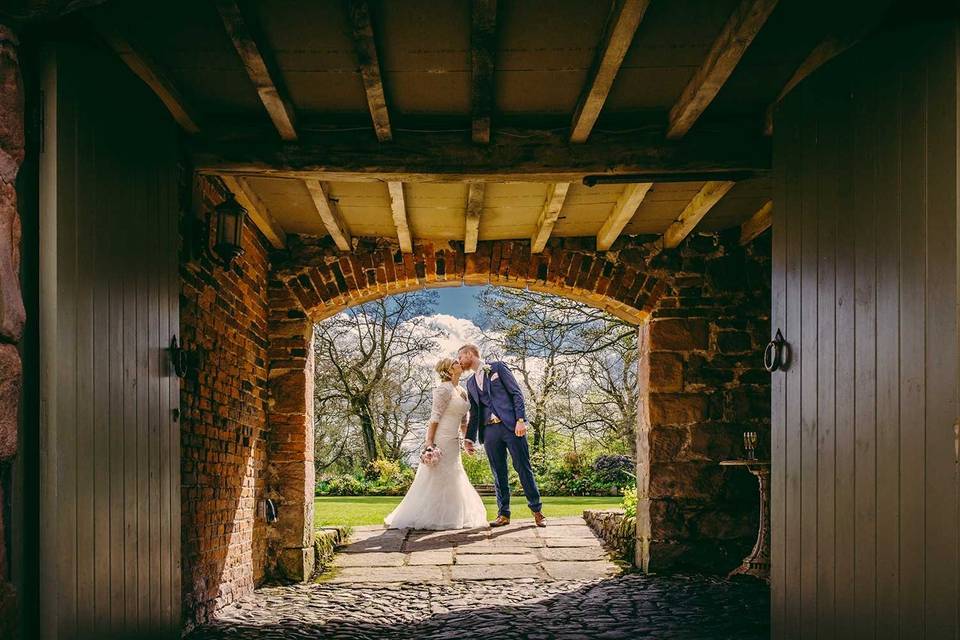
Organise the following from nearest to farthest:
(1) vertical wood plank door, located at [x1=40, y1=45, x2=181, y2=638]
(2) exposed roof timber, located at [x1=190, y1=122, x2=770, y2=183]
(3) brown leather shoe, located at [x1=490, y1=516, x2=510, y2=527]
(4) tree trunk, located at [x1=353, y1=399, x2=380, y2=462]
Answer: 1. (1) vertical wood plank door, located at [x1=40, y1=45, x2=181, y2=638]
2. (2) exposed roof timber, located at [x1=190, y1=122, x2=770, y2=183]
3. (3) brown leather shoe, located at [x1=490, y1=516, x2=510, y2=527]
4. (4) tree trunk, located at [x1=353, y1=399, x2=380, y2=462]

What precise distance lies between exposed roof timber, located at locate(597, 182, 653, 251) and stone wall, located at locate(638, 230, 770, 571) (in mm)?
502

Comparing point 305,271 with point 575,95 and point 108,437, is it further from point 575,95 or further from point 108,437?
point 108,437

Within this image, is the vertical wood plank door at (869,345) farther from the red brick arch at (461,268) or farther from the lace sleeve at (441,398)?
the lace sleeve at (441,398)

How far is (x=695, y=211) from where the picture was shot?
5598 mm

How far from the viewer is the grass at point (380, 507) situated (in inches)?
388

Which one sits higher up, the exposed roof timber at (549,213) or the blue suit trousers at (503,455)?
the exposed roof timber at (549,213)

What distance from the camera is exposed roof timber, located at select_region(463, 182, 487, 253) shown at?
17.2ft

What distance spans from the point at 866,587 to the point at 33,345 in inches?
99.4

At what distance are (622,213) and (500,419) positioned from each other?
10.7 ft

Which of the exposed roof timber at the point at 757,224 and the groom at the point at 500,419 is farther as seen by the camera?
the groom at the point at 500,419

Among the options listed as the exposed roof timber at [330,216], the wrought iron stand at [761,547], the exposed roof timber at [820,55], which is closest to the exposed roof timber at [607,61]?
the exposed roof timber at [820,55]

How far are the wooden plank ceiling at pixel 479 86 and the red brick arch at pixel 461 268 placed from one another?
118 cm

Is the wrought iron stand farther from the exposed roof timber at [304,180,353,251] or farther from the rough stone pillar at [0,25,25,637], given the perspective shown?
the rough stone pillar at [0,25,25,637]

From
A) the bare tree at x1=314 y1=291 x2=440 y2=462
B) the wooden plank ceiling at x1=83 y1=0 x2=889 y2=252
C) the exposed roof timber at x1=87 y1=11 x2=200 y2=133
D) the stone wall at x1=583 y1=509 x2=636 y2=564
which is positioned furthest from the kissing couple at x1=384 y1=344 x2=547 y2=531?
the bare tree at x1=314 y1=291 x2=440 y2=462
